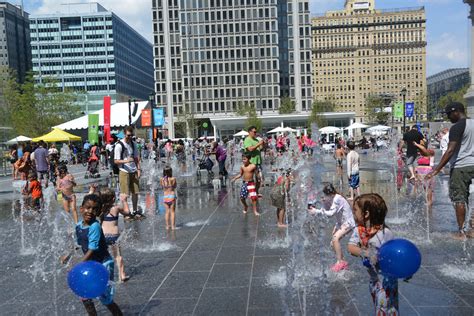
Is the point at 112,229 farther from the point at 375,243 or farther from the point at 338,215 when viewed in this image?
the point at 375,243

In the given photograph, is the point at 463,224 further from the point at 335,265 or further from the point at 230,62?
the point at 230,62

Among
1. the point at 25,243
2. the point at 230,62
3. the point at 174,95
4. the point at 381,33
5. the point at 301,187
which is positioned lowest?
the point at 25,243

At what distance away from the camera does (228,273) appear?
5.47m

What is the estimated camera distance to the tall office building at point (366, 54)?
144m

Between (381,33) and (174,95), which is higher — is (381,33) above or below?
above

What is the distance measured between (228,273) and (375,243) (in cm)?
251

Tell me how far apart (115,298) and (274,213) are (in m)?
5.22

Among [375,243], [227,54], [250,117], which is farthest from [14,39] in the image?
[375,243]

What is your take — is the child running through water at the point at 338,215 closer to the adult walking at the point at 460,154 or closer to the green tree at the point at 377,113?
the adult walking at the point at 460,154

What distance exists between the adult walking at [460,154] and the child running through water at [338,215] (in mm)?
1782

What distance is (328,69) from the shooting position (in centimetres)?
14950

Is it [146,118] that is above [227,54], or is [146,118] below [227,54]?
below

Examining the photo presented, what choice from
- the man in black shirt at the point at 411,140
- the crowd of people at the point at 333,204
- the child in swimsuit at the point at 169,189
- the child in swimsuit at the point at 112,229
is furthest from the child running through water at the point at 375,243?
the man in black shirt at the point at 411,140

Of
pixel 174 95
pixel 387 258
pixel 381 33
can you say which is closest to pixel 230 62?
pixel 174 95
